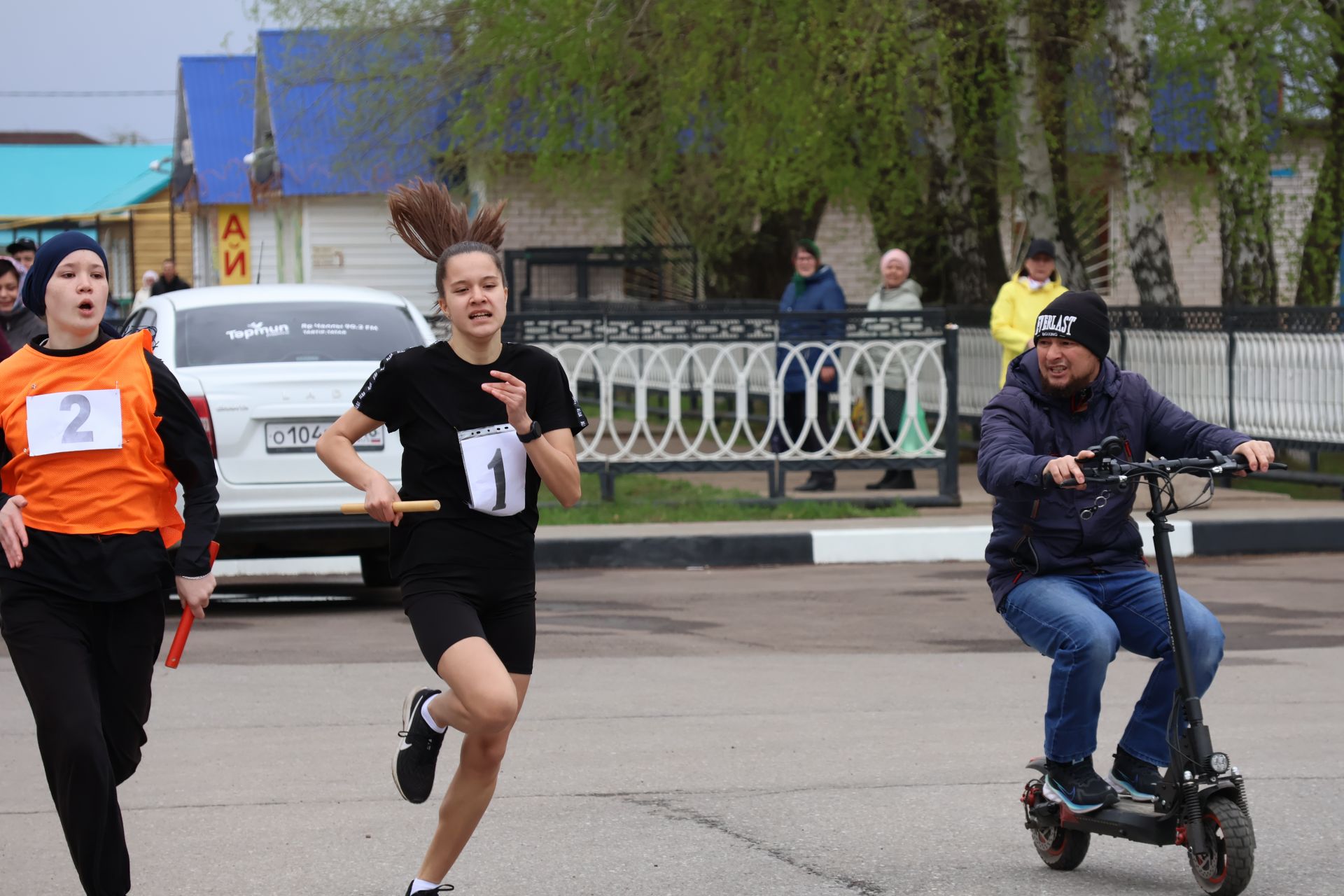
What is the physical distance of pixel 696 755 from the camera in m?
6.84

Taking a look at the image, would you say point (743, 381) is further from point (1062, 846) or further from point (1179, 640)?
point (1179, 640)

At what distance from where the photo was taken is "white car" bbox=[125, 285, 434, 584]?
10016 mm

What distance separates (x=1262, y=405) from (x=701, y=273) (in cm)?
1576

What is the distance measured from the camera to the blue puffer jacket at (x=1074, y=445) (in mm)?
5109

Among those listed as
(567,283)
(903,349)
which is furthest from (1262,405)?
(567,283)

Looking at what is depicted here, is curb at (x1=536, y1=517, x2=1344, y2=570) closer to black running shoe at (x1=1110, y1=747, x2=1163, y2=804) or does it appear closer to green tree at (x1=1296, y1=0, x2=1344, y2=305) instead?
green tree at (x1=1296, y1=0, x2=1344, y2=305)

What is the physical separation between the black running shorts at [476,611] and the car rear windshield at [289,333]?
6.02 meters

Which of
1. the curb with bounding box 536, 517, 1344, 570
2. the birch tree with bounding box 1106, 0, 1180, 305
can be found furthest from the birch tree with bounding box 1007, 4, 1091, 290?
the curb with bounding box 536, 517, 1344, 570

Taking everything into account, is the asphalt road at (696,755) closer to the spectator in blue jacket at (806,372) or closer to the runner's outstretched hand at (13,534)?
the runner's outstretched hand at (13,534)

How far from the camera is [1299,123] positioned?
17.6 meters

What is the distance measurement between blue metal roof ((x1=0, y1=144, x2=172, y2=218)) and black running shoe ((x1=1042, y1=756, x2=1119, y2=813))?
145 feet

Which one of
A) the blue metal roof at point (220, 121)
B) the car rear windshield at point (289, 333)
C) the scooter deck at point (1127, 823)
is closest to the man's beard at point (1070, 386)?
the scooter deck at point (1127, 823)

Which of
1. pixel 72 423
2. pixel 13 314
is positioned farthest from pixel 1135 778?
pixel 13 314

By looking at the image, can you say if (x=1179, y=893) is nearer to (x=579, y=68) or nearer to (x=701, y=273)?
(x=579, y=68)
